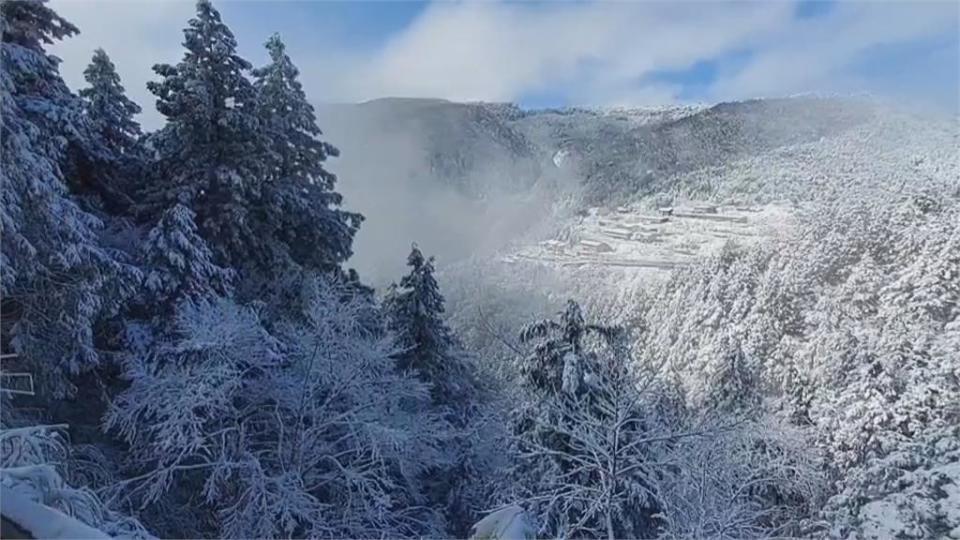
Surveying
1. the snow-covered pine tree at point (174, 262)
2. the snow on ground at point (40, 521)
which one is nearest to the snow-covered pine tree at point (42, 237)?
the snow-covered pine tree at point (174, 262)

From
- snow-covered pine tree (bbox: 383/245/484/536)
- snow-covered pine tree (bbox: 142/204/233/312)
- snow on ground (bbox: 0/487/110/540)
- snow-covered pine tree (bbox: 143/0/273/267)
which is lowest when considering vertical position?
snow-covered pine tree (bbox: 383/245/484/536)

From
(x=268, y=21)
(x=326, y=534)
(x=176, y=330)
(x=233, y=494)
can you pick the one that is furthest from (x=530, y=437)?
(x=268, y=21)

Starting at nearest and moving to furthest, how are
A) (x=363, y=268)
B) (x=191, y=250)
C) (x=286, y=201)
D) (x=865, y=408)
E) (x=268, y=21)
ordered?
1. (x=191, y=250)
2. (x=268, y=21)
3. (x=286, y=201)
4. (x=865, y=408)
5. (x=363, y=268)

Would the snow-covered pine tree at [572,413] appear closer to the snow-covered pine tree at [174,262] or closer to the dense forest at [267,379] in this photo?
the dense forest at [267,379]

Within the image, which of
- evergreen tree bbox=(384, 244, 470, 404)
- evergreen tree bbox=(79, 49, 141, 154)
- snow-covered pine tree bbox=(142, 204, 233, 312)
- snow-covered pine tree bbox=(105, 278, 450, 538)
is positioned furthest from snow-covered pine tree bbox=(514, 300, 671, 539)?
evergreen tree bbox=(79, 49, 141, 154)

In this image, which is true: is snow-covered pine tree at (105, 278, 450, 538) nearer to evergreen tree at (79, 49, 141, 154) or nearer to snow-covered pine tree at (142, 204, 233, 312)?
snow-covered pine tree at (142, 204, 233, 312)

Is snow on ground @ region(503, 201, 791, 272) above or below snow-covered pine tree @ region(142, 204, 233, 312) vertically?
below

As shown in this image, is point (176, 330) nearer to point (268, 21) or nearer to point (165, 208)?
point (165, 208)
